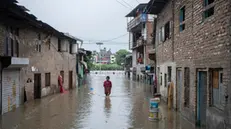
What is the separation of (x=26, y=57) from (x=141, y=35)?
30.8 meters

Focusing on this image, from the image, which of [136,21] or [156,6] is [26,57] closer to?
[156,6]

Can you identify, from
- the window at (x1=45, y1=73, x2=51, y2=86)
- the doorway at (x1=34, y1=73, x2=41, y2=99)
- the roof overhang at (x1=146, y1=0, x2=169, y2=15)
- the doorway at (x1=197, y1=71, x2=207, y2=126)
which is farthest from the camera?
the window at (x1=45, y1=73, x2=51, y2=86)

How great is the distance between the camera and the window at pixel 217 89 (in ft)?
24.5

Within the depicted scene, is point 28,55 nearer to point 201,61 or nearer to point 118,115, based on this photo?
point 118,115

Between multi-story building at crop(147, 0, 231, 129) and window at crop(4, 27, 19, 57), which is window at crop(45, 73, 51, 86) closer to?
window at crop(4, 27, 19, 57)

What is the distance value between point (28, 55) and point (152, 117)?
28.9ft

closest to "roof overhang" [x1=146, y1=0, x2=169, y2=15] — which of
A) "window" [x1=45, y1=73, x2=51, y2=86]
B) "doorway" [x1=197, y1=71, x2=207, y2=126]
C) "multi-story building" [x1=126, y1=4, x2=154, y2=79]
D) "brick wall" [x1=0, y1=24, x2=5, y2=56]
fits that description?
"doorway" [x1=197, y1=71, x2=207, y2=126]

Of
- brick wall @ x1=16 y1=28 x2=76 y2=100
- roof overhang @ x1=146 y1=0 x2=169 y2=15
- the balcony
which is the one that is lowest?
brick wall @ x1=16 y1=28 x2=76 y2=100

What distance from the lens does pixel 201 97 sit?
30.7 feet

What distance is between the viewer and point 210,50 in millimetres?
8016

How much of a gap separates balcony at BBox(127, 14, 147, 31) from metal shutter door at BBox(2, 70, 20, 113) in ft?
94.2

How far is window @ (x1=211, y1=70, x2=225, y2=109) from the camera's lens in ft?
24.5

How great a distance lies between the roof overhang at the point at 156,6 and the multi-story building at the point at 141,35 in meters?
17.2

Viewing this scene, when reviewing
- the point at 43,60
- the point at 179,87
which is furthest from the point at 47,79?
the point at 179,87
